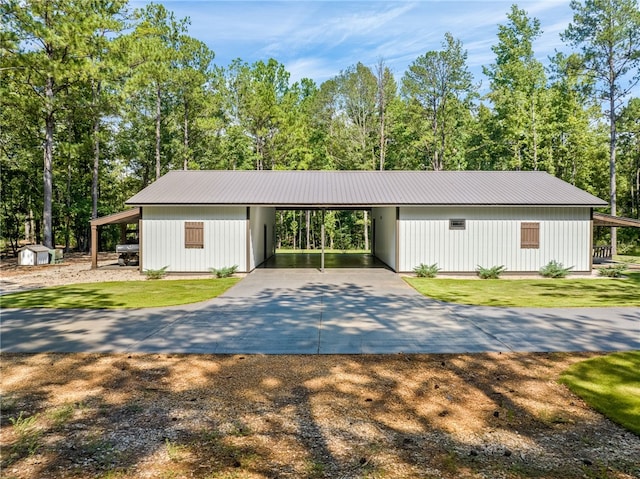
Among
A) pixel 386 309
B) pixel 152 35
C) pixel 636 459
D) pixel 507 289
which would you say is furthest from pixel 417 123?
pixel 636 459

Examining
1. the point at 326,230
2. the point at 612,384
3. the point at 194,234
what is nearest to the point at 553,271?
the point at 612,384

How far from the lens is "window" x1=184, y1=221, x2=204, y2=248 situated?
14.8 metres

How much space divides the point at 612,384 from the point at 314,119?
2993cm

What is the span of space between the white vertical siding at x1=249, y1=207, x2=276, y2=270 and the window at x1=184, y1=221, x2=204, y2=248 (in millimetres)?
1900

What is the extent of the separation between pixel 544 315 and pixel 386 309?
3070mm

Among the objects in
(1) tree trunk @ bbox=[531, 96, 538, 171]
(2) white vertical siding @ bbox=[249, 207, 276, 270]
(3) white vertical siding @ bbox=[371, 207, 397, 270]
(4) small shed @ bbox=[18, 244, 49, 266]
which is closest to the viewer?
(3) white vertical siding @ bbox=[371, 207, 397, 270]

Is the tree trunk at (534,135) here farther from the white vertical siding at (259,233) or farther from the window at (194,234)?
the window at (194,234)

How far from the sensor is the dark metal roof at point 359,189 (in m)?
14.7

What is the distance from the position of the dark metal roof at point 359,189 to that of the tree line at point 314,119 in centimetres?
613

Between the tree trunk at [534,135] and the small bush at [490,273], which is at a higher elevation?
the tree trunk at [534,135]

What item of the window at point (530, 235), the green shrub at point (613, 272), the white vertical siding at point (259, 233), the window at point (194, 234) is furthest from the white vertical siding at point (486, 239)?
the window at point (194, 234)

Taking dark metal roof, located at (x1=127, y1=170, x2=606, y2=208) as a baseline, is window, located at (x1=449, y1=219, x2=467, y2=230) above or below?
below

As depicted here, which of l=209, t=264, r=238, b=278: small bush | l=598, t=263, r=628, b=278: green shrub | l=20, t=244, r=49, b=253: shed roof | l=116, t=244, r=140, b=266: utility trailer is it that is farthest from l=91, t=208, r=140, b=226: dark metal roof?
l=598, t=263, r=628, b=278: green shrub

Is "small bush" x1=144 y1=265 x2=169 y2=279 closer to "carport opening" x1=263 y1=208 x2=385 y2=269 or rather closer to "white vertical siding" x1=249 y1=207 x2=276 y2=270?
"white vertical siding" x1=249 y1=207 x2=276 y2=270
